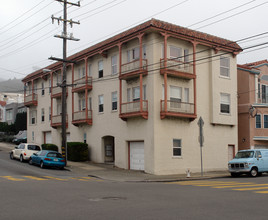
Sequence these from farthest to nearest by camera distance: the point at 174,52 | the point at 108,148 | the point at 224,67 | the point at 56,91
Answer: the point at 56,91, the point at 108,148, the point at 224,67, the point at 174,52

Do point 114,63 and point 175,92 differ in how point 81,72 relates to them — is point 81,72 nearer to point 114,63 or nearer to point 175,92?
point 114,63

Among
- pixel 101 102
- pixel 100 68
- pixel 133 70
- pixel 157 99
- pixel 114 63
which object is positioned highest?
pixel 114 63

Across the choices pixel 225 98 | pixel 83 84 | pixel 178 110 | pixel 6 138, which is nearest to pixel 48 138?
pixel 83 84

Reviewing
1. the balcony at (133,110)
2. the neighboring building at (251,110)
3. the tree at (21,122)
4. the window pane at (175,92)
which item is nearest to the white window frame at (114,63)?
the balcony at (133,110)

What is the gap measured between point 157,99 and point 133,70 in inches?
108

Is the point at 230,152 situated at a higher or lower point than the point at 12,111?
lower

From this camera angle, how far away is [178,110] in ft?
83.4

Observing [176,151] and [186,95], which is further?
[186,95]

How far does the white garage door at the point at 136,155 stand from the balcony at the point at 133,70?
487cm

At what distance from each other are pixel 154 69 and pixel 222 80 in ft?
23.0

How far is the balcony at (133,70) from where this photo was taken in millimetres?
25013

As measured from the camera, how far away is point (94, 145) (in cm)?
3109

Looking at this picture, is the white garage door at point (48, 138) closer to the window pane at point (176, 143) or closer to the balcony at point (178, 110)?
the window pane at point (176, 143)

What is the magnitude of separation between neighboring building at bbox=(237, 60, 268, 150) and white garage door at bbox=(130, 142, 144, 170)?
36.9 feet
